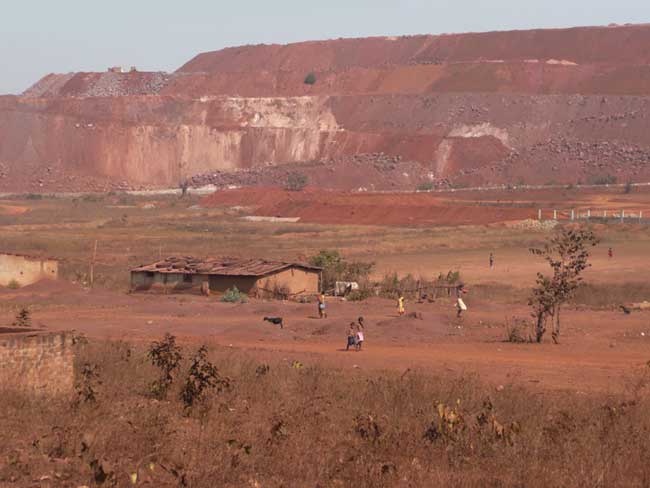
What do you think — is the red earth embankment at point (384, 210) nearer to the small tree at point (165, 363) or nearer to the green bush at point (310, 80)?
the green bush at point (310, 80)

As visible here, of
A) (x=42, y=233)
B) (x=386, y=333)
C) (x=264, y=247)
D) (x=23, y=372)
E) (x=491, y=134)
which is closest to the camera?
(x=23, y=372)

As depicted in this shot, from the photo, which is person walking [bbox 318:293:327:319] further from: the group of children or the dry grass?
the dry grass

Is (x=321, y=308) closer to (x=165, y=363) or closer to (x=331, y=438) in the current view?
(x=165, y=363)

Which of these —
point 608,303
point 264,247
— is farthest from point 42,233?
point 608,303

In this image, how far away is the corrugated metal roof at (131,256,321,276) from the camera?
115 feet

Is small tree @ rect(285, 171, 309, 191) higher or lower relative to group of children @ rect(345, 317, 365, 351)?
lower

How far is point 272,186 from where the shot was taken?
113250mm

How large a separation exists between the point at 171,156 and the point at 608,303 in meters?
100.0

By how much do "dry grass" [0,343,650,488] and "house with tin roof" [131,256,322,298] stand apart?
59.4ft

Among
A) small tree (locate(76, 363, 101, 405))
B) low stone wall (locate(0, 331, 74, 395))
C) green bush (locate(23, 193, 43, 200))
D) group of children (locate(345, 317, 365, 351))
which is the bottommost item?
green bush (locate(23, 193, 43, 200))

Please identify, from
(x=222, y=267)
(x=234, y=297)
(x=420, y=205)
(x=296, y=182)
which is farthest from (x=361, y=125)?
(x=234, y=297)

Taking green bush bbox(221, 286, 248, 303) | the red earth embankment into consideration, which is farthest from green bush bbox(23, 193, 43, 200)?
green bush bbox(221, 286, 248, 303)

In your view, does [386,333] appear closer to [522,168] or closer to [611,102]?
[522,168]

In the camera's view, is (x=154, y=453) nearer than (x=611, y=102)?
Yes
